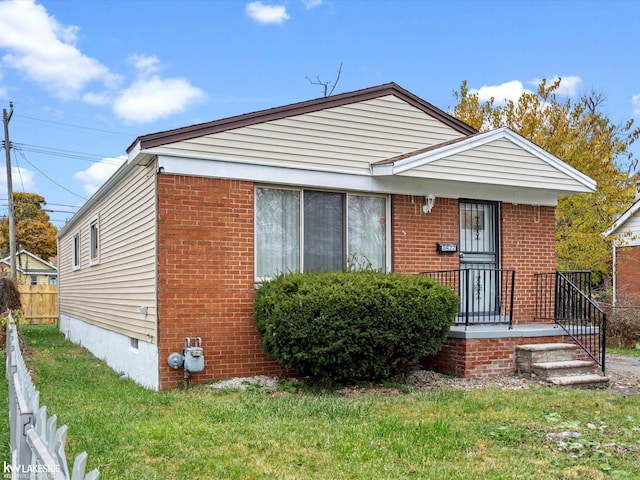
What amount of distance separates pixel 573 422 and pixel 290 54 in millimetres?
12894

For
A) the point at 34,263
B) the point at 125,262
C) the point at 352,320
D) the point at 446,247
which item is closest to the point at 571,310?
the point at 446,247

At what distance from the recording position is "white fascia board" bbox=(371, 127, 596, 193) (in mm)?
9312

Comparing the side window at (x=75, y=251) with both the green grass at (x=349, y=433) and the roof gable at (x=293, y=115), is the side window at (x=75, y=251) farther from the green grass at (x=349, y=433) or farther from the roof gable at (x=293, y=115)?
the green grass at (x=349, y=433)

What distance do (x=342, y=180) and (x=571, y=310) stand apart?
443cm

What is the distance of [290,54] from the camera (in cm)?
1662

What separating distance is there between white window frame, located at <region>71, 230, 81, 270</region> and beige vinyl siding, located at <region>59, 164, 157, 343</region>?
1.41 meters

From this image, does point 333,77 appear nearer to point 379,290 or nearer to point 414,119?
point 414,119

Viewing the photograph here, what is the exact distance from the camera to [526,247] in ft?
36.2

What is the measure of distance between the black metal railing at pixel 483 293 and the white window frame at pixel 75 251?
10.8m

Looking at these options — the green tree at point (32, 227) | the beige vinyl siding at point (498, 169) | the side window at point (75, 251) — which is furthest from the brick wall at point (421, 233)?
the green tree at point (32, 227)

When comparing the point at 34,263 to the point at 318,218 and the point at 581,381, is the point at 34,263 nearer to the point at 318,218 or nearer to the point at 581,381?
the point at 318,218

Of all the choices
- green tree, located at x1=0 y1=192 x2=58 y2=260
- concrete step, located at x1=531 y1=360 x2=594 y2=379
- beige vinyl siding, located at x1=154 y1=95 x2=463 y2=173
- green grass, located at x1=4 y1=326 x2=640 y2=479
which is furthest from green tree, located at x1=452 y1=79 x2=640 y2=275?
green tree, located at x1=0 y1=192 x2=58 y2=260

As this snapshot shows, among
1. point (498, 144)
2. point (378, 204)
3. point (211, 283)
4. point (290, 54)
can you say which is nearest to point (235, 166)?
point (211, 283)

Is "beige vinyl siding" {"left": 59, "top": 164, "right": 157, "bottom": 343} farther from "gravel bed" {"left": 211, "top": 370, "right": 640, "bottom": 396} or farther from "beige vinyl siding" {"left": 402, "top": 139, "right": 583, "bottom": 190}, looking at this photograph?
"beige vinyl siding" {"left": 402, "top": 139, "right": 583, "bottom": 190}
